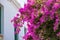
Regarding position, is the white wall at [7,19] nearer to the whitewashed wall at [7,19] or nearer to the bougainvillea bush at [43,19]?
the whitewashed wall at [7,19]

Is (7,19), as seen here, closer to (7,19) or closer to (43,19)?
(7,19)

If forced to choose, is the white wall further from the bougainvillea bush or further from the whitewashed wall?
the bougainvillea bush

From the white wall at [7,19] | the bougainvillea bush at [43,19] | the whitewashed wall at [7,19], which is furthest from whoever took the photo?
the white wall at [7,19]

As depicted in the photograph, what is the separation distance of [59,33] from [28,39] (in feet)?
3.41

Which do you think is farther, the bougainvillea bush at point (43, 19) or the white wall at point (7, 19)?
the white wall at point (7, 19)

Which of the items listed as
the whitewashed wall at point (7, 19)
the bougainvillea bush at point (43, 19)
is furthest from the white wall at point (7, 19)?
the bougainvillea bush at point (43, 19)

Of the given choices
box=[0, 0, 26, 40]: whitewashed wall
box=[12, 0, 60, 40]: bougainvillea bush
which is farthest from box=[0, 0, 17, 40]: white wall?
box=[12, 0, 60, 40]: bougainvillea bush

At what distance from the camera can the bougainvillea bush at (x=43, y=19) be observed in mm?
6277

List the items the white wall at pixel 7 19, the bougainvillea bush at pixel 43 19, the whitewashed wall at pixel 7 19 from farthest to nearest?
the white wall at pixel 7 19
the whitewashed wall at pixel 7 19
the bougainvillea bush at pixel 43 19

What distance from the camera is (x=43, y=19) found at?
6328mm

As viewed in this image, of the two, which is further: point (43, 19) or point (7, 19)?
point (7, 19)

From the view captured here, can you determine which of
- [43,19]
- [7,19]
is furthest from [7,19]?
[43,19]

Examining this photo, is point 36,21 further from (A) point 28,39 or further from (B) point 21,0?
(B) point 21,0

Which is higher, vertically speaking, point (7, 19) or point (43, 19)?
Result: point (43, 19)
